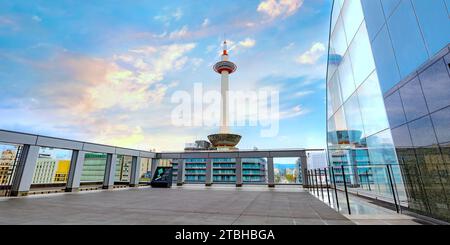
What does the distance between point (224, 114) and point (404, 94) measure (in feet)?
162

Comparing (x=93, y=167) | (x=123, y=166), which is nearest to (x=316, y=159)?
(x=123, y=166)

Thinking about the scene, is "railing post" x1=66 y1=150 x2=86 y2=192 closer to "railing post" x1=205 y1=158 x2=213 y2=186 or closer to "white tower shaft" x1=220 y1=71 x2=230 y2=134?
"railing post" x1=205 y1=158 x2=213 y2=186

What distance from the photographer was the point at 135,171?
2156cm

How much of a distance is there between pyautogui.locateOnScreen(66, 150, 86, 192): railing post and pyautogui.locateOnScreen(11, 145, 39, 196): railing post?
2591mm

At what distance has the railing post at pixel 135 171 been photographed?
69.6ft

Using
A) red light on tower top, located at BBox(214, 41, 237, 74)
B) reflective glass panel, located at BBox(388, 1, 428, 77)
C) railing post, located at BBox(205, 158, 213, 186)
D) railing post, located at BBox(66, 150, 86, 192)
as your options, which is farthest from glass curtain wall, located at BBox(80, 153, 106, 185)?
reflective glass panel, located at BBox(388, 1, 428, 77)

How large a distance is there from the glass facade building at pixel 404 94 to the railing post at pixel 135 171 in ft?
67.3

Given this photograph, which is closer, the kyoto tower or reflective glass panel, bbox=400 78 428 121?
reflective glass panel, bbox=400 78 428 121

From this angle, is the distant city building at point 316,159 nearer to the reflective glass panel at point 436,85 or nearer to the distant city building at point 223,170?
the reflective glass panel at point 436,85

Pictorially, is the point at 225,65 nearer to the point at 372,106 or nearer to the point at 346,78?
the point at 346,78

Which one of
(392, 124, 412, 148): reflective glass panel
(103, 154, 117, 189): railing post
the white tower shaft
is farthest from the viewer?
the white tower shaft

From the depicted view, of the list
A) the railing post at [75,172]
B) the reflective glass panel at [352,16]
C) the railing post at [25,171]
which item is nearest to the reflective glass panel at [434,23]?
the reflective glass panel at [352,16]

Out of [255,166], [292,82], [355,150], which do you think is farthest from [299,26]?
[255,166]

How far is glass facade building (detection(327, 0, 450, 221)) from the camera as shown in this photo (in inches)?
197
